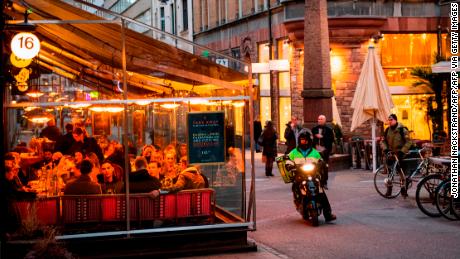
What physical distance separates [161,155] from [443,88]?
18.4 meters

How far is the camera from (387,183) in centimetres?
1747

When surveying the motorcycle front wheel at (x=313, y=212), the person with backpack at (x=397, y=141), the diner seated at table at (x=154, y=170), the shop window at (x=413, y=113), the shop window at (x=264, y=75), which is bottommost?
the motorcycle front wheel at (x=313, y=212)

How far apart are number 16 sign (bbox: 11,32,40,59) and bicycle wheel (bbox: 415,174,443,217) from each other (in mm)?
6801

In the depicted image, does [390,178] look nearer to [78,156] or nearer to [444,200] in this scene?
[444,200]

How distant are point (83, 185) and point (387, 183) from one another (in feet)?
24.4

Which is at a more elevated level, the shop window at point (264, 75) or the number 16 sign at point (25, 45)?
the shop window at point (264, 75)

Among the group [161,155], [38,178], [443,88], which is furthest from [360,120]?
[38,178]

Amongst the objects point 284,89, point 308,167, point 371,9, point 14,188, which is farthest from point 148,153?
point 284,89

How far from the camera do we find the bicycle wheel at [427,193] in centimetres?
1485

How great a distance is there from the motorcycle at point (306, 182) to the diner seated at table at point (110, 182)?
3.33 metres

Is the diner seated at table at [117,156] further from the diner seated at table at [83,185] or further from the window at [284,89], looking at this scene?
the window at [284,89]

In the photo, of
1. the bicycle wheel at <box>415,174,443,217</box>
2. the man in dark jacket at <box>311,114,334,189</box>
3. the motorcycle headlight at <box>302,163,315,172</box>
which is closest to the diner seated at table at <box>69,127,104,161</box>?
the motorcycle headlight at <box>302,163,315,172</box>

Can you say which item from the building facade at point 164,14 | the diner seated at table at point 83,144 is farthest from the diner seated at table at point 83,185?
the building facade at point 164,14

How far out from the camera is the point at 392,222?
1462 cm
